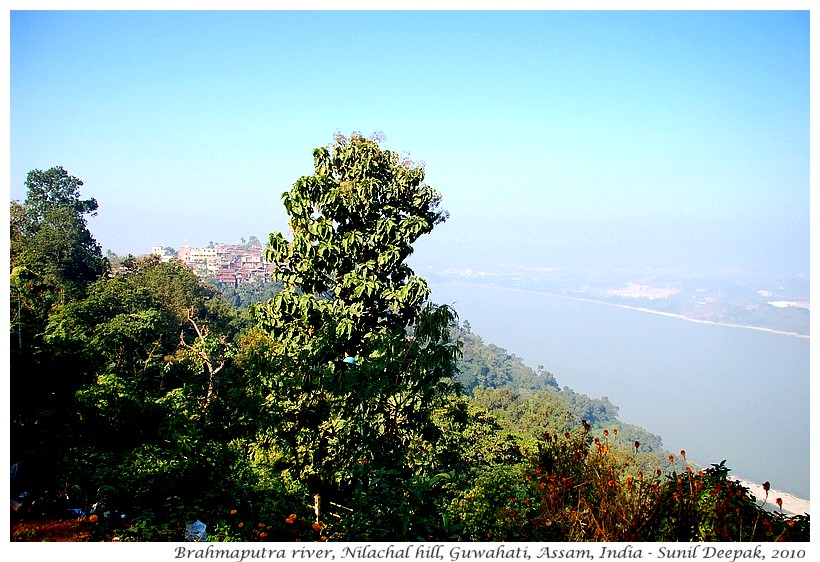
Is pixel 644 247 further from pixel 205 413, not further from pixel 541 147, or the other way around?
pixel 205 413

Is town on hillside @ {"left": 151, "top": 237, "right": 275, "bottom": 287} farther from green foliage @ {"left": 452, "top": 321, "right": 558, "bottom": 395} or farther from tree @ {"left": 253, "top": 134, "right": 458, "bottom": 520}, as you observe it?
tree @ {"left": 253, "top": 134, "right": 458, "bottom": 520}

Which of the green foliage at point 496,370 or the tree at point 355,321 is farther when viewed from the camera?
the green foliage at point 496,370

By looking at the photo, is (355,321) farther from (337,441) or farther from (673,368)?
(673,368)

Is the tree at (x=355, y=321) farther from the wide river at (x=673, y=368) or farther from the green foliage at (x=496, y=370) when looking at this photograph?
the green foliage at (x=496, y=370)

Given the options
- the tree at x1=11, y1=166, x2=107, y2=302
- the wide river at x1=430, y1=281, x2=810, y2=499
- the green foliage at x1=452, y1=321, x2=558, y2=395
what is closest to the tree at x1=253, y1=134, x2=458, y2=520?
the tree at x1=11, y1=166, x2=107, y2=302

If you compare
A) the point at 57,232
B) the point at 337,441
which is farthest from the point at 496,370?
the point at 337,441

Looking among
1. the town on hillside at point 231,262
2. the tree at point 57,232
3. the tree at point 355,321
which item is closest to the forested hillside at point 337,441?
the tree at point 355,321
